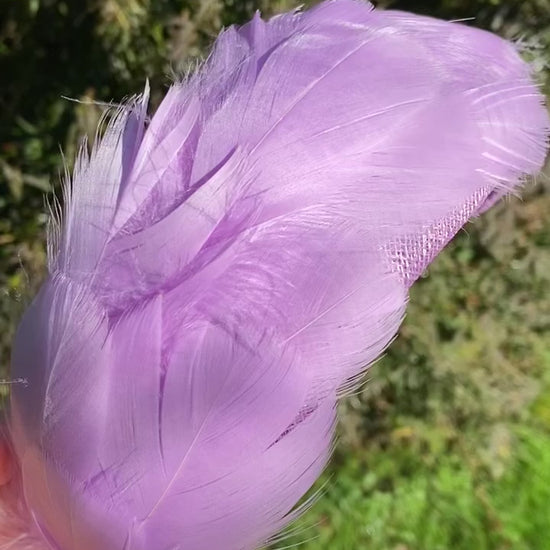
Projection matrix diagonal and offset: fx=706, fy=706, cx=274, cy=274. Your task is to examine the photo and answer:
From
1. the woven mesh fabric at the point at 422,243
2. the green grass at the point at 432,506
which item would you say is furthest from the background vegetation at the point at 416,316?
the woven mesh fabric at the point at 422,243

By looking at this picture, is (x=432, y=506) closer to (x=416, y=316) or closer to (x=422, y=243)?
(x=416, y=316)

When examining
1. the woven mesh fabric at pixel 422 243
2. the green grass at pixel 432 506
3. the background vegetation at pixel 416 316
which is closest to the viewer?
the woven mesh fabric at pixel 422 243

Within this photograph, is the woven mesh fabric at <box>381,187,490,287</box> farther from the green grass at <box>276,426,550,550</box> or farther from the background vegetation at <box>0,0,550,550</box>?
the green grass at <box>276,426,550,550</box>

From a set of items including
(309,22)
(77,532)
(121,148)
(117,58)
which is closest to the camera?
(77,532)

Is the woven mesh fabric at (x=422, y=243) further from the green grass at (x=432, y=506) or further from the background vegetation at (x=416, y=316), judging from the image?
the green grass at (x=432, y=506)

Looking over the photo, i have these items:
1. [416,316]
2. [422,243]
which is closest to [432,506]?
[416,316]

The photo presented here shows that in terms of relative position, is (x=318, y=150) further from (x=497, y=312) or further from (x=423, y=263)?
(x=497, y=312)

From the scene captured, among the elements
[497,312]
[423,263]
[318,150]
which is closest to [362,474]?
[497,312]

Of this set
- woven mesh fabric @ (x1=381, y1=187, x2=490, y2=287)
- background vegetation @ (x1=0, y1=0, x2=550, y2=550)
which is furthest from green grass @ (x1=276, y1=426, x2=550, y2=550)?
woven mesh fabric @ (x1=381, y1=187, x2=490, y2=287)
